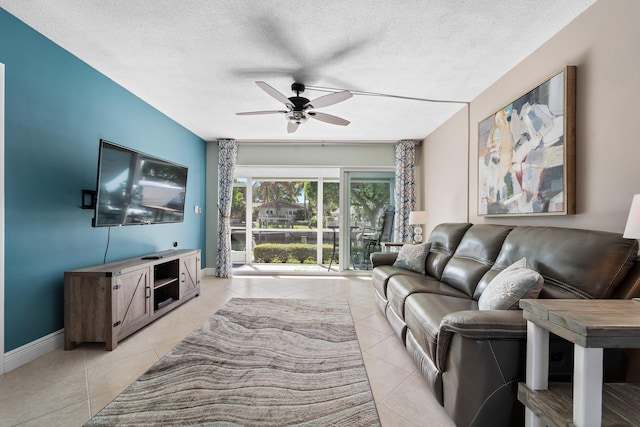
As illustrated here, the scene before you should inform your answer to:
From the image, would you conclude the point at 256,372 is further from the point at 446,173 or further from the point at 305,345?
the point at 446,173

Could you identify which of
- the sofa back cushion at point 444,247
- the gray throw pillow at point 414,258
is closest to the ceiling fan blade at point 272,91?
the gray throw pillow at point 414,258

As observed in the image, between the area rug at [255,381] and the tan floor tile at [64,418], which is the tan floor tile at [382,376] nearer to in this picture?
the area rug at [255,381]

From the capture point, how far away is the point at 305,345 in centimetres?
238

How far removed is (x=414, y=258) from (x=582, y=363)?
229 centimetres

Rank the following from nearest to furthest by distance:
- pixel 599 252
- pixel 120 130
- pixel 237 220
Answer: pixel 599 252
pixel 120 130
pixel 237 220

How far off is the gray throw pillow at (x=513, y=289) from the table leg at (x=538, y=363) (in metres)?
0.36

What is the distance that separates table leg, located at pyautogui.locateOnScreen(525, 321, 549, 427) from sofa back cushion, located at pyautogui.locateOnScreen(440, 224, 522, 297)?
3.75ft

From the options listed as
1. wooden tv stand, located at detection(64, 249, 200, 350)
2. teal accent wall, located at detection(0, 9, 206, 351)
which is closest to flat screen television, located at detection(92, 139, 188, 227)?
teal accent wall, located at detection(0, 9, 206, 351)

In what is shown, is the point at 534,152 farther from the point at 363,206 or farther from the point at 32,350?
the point at 32,350

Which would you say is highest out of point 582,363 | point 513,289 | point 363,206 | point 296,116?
point 296,116

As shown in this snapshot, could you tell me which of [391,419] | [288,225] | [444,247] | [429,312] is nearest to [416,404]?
[391,419]

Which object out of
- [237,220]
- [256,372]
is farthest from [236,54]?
[237,220]

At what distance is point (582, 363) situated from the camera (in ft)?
3.20

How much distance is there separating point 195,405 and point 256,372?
45 centimetres
